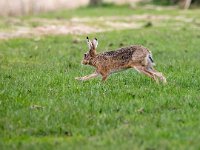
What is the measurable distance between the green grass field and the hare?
221 mm

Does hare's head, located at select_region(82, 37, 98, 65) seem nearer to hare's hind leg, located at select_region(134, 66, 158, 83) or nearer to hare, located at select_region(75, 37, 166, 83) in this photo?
hare, located at select_region(75, 37, 166, 83)

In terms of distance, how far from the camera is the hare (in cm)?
1245

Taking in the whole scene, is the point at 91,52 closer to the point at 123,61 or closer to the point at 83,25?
the point at 123,61

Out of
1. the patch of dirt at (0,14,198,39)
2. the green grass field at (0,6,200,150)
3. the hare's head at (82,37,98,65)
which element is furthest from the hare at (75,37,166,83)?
the patch of dirt at (0,14,198,39)

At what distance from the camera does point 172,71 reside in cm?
1488

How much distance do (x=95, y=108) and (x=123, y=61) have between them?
235 cm

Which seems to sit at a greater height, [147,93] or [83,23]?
[147,93]

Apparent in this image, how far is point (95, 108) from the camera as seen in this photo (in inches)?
408

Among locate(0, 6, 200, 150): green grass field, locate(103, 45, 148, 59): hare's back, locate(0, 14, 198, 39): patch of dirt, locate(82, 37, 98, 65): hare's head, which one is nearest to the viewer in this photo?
locate(0, 6, 200, 150): green grass field

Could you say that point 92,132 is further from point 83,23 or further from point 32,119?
point 83,23

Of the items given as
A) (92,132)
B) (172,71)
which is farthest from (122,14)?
(92,132)

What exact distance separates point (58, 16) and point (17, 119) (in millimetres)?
24784

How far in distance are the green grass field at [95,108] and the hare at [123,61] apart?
22 centimetres

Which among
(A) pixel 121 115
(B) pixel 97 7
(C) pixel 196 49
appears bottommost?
(B) pixel 97 7
